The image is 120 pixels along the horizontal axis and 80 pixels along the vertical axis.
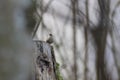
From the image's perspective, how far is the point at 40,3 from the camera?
2.57 m

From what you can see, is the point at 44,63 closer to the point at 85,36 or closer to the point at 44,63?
the point at 44,63

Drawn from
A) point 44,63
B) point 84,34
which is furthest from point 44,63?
point 84,34

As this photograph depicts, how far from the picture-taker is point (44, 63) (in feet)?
3.09

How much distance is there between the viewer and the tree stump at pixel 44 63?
0.91 metres

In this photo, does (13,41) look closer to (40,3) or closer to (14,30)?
(14,30)

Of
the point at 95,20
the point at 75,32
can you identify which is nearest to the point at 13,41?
the point at 95,20

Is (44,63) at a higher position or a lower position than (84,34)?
lower

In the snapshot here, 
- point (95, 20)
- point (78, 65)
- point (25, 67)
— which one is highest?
point (95, 20)

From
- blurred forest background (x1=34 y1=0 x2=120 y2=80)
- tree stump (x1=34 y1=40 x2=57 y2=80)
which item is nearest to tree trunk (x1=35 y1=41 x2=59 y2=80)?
tree stump (x1=34 y1=40 x2=57 y2=80)

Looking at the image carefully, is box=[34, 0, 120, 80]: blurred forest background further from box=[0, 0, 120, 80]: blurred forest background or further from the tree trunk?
the tree trunk

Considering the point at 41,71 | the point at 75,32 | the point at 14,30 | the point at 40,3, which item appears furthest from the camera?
the point at 75,32

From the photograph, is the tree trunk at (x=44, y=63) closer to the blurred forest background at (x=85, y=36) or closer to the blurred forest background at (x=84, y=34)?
the blurred forest background at (x=84, y=34)

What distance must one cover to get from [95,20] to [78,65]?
1.21ft

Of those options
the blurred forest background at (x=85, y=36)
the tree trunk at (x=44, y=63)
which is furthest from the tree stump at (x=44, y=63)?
the blurred forest background at (x=85, y=36)
